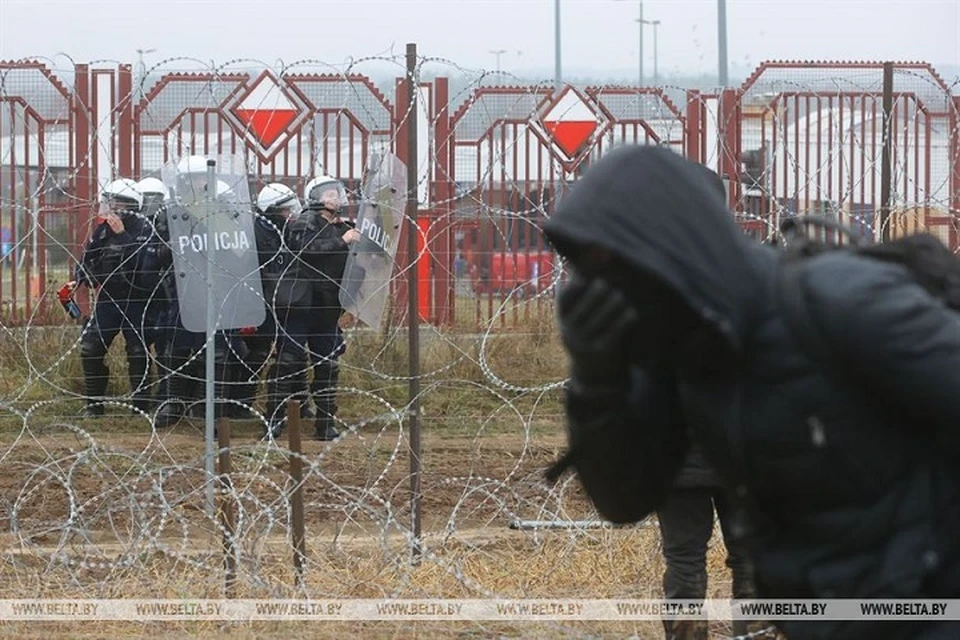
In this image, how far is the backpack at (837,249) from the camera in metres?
2.27

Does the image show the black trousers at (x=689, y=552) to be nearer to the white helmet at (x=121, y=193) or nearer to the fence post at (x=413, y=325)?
the fence post at (x=413, y=325)

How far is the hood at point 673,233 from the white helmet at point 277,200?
25.0ft

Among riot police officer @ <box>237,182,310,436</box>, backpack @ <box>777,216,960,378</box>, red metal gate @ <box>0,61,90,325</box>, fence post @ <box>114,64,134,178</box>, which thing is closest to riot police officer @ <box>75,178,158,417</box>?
riot police officer @ <box>237,182,310,436</box>

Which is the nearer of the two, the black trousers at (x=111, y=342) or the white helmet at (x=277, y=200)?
the black trousers at (x=111, y=342)


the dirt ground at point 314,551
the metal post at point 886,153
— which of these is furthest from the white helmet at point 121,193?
the metal post at point 886,153

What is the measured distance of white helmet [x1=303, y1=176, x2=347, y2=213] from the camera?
9.25 m

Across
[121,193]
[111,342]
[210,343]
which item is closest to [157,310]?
[111,342]

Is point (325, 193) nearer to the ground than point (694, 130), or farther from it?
nearer to the ground

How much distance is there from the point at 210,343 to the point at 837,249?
15.7 ft

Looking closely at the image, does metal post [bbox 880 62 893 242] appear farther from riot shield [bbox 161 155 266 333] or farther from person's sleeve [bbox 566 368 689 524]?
person's sleeve [bbox 566 368 689 524]

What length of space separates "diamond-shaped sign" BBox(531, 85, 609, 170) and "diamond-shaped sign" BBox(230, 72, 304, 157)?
210 cm

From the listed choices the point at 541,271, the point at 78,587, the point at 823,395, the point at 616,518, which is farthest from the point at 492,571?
the point at 541,271

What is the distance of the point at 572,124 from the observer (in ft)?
42.3

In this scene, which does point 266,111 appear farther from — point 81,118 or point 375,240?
point 375,240
